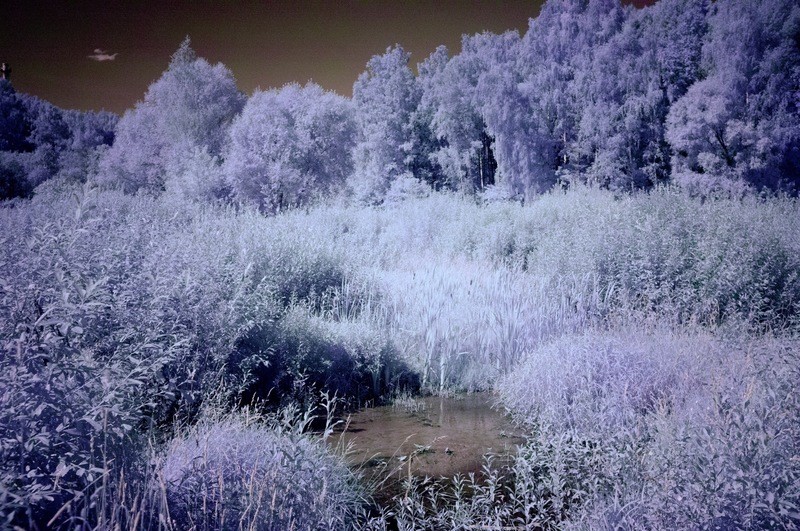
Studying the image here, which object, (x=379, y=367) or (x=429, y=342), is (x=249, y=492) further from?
(x=429, y=342)

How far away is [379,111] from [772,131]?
22.1 meters

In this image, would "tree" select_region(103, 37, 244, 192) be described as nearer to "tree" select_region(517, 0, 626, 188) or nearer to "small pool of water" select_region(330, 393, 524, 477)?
"tree" select_region(517, 0, 626, 188)

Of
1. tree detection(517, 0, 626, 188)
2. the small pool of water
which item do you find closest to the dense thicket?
the small pool of water

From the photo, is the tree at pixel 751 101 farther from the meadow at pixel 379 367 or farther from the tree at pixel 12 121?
the tree at pixel 12 121

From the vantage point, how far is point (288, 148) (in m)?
23.2

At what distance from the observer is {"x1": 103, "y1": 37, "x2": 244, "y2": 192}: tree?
26.5 metres

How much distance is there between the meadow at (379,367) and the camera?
2.28m

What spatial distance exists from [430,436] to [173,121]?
27.1 m

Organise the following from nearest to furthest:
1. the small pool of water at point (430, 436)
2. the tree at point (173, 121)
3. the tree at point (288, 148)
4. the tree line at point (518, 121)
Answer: the small pool of water at point (430, 436), the tree line at point (518, 121), the tree at point (288, 148), the tree at point (173, 121)

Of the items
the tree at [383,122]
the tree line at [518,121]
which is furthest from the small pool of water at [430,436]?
the tree at [383,122]

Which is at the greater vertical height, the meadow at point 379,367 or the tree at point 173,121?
the tree at point 173,121

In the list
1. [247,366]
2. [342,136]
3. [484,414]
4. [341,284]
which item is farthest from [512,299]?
[342,136]

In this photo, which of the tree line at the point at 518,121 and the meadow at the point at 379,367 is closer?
the meadow at the point at 379,367

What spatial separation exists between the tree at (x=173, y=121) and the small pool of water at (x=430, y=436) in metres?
24.2
